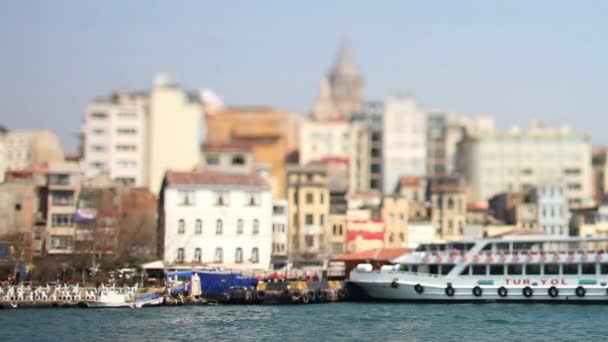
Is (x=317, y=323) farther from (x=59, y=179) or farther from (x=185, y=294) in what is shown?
(x=59, y=179)

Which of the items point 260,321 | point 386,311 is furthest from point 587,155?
point 260,321

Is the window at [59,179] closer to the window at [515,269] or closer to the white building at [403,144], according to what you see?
A: the window at [515,269]

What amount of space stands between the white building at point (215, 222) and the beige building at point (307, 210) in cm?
1086

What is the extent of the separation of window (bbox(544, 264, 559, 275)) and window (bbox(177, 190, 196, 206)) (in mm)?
24084

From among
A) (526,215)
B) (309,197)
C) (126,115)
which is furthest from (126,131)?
(526,215)

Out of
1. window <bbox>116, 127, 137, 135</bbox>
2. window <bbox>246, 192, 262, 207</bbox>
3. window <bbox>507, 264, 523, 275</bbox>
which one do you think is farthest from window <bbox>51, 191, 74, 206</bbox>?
window <bbox>116, 127, 137, 135</bbox>

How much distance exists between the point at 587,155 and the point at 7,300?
275 ft

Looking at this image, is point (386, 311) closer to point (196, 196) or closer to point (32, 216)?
point (196, 196)

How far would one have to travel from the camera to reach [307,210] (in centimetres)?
9431

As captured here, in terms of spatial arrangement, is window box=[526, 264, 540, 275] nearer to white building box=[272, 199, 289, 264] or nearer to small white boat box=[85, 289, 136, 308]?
white building box=[272, 199, 289, 264]

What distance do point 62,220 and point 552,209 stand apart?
149 ft

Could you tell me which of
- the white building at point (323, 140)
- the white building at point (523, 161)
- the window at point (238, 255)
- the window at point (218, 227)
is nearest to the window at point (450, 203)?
the white building at point (523, 161)

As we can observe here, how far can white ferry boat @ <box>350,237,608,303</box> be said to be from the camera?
69500 mm

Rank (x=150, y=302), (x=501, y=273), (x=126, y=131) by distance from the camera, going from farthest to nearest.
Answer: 1. (x=126, y=131)
2. (x=501, y=273)
3. (x=150, y=302)
